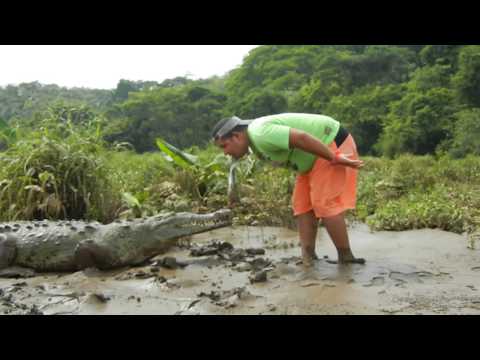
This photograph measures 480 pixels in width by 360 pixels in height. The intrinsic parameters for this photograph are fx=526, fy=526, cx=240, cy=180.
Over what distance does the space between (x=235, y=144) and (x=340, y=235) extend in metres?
1.04

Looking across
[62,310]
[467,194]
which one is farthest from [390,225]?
[62,310]

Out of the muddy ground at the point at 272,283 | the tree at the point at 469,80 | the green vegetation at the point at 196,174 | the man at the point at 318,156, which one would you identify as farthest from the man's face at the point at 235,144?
the tree at the point at 469,80

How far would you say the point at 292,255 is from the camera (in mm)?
4598

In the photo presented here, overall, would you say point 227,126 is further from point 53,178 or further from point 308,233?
point 53,178

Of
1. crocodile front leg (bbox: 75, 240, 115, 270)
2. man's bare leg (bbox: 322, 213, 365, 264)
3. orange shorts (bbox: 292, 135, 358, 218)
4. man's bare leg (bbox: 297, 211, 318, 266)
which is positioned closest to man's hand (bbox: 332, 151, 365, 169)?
orange shorts (bbox: 292, 135, 358, 218)

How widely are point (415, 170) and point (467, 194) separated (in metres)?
1.83

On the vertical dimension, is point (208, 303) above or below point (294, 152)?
below

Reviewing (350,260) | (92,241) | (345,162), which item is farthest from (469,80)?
(92,241)

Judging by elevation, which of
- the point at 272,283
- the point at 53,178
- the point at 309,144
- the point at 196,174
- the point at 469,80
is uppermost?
the point at 469,80

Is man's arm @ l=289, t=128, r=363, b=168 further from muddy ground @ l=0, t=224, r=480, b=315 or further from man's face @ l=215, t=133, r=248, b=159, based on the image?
muddy ground @ l=0, t=224, r=480, b=315

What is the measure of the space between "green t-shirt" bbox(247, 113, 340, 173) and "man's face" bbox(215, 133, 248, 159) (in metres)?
0.07

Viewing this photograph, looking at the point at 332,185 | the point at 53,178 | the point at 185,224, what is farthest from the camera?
the point at 53,178

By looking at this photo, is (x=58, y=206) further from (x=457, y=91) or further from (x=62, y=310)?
(x=457, y=91)

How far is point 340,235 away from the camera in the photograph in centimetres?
393
